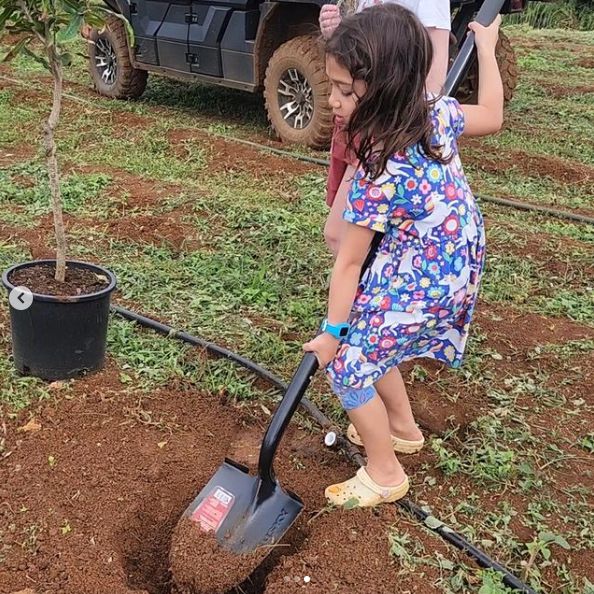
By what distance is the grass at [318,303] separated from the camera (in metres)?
2.46

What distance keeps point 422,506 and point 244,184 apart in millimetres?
3469

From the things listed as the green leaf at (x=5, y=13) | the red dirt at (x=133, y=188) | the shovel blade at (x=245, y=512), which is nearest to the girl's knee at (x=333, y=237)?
the shovel blade at (x=245, y=512)

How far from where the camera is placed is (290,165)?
599 cm

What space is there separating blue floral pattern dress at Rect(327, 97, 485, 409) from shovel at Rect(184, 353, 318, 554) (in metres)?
0.16

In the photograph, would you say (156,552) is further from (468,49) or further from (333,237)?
(468,49)

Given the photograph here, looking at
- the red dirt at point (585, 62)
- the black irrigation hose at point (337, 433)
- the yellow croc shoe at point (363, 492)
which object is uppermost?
the red dirt at point (585, 62)

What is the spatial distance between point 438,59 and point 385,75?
884mm

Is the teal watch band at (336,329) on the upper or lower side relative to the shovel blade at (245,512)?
upper

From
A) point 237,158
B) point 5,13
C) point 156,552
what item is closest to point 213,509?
point 156,552

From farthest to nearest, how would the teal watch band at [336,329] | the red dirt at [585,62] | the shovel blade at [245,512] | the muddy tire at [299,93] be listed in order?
the red dirt at [585,62] → the muddy tire at [299,93] → the shovel blade at [245,512] → the teal watch band at [336,329]

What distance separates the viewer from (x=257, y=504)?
2254 mm

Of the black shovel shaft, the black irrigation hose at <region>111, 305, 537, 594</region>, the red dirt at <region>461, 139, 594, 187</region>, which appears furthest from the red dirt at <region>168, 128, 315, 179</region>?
the black shovel shaft

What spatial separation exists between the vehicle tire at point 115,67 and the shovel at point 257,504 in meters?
6.58

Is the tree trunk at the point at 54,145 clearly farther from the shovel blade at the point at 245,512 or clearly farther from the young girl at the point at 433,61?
the shovel blade at the point at 245,512
